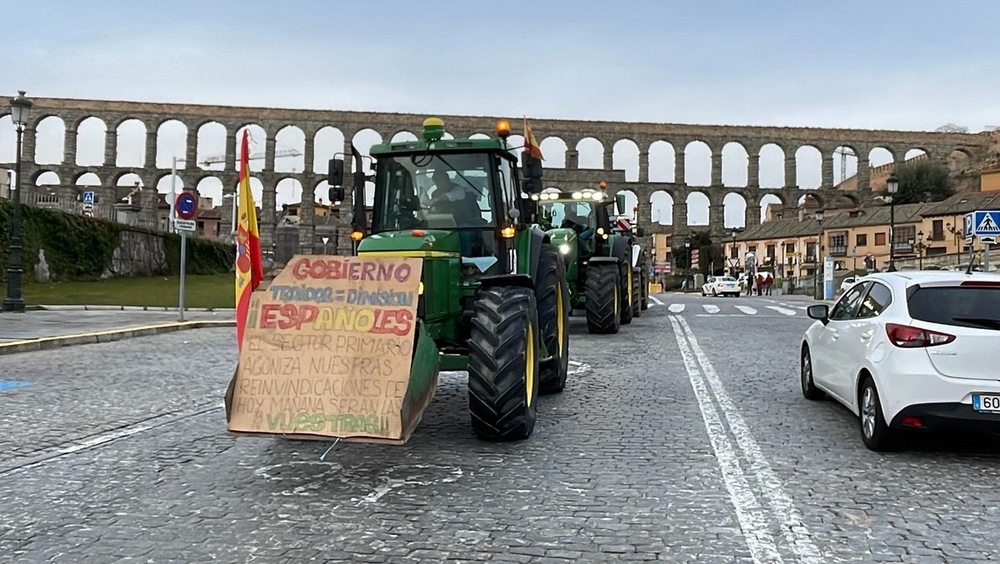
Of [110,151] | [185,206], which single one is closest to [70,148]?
[110,151]

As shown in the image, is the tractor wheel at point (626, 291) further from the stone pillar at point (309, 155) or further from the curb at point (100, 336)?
the stone pillar at point (309, 155)

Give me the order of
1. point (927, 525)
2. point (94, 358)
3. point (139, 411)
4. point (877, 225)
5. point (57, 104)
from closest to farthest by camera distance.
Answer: point (927, 525) → point (139, 411) → point (94, 358) → point (877, 225) → point (57, 104)

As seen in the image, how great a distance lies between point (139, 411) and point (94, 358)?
16.2 feet

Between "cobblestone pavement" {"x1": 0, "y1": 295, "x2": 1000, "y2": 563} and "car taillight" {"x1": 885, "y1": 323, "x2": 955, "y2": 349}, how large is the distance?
0.84 m

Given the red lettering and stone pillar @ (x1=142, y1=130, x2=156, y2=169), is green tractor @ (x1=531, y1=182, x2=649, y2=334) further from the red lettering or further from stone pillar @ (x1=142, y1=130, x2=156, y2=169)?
stone pillar @ (x1=142, y1=130, x2=156, y2=169)

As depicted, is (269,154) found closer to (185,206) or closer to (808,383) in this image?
(185,206)

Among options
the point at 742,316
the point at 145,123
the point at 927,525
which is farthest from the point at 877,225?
the point at 927,525

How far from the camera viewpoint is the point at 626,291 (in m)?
17.9

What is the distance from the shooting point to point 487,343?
6.08 m

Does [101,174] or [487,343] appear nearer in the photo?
[487,343]

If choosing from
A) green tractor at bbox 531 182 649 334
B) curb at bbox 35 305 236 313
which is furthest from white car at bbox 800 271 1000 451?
curb at bbox 35 305 236 313

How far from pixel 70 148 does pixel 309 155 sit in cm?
2277

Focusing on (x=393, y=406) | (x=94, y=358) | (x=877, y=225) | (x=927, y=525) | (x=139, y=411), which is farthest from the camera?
(x=877, y=225)

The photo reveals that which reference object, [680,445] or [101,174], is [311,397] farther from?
[101,174]
